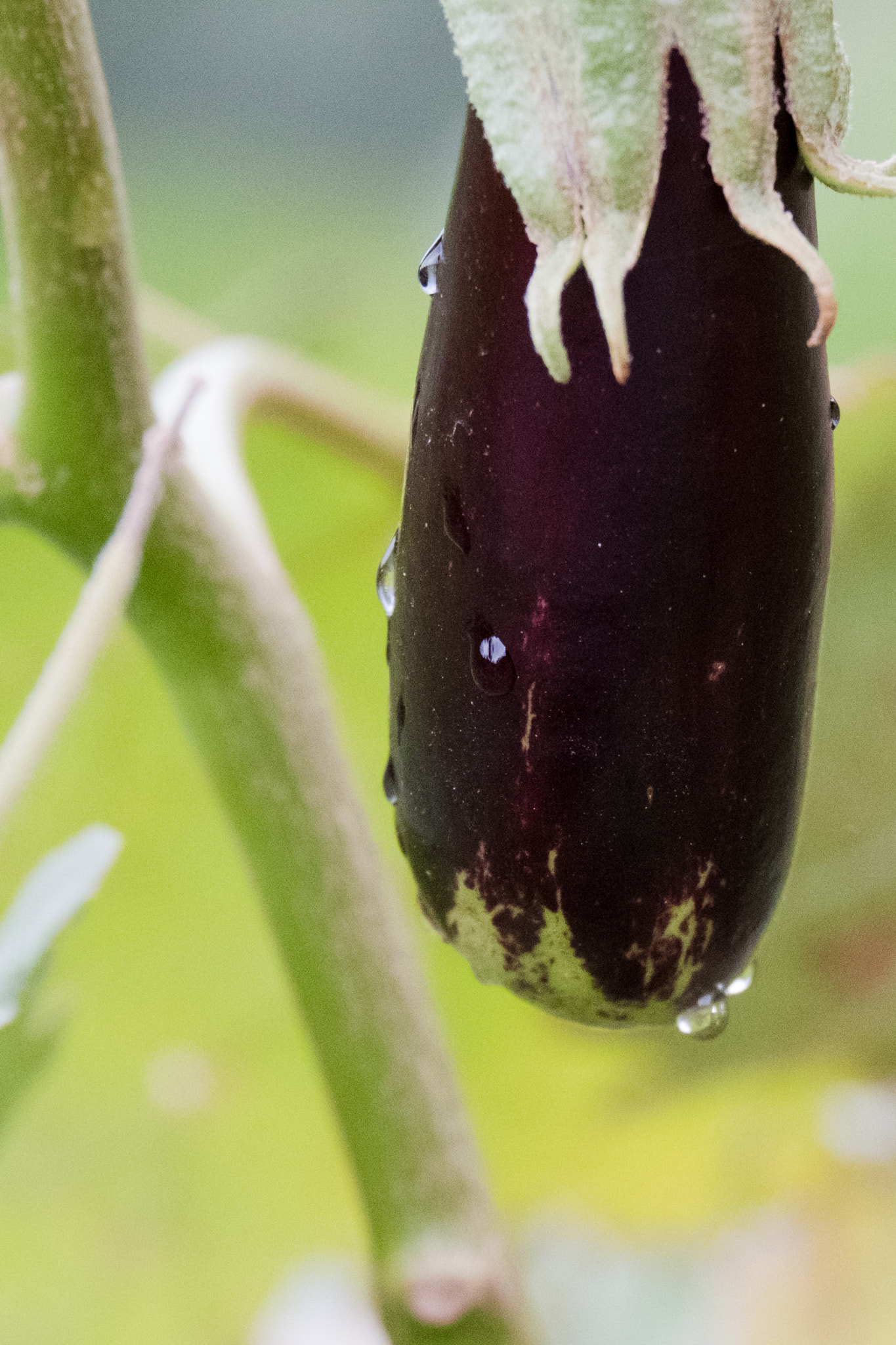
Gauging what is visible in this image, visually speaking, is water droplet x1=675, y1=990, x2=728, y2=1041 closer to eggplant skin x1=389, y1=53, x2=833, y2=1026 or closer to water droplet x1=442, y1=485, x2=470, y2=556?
eggplant skin x1=389, y1=53, x2=833, y2=1026

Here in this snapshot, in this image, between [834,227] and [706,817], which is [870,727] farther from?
[706,817]

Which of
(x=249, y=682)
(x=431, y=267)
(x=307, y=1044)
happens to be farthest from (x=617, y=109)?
(x=307, y=1044)

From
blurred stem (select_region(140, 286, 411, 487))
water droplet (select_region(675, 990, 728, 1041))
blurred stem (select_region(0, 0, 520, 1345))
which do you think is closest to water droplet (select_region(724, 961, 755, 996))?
water droplet (select_region(675, 990, 728, 1041))

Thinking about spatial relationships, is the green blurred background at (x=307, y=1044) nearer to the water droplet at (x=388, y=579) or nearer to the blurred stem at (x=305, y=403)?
the blurred stem at (x=305, y=403)

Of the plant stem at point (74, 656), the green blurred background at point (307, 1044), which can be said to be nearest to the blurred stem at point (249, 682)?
the plant stem at point (74, 656)

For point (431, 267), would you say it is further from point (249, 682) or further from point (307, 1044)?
point (307, 1044)

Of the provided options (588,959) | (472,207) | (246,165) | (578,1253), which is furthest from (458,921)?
(246,165)
